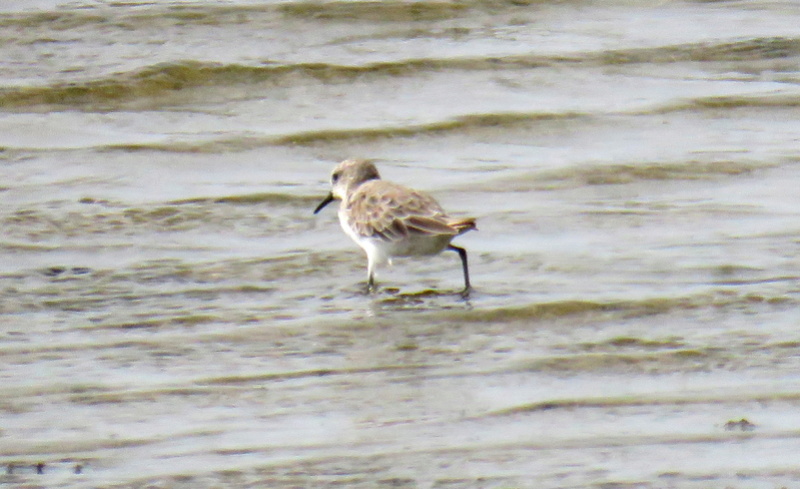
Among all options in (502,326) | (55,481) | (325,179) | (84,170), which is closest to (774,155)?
(325,179)

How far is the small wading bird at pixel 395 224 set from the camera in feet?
19.8

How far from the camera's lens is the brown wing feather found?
6034 millimetres

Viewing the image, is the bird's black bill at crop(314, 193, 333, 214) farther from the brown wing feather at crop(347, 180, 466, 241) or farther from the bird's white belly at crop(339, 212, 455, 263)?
the bird's white belly at crop(339, 212, 455, 263)

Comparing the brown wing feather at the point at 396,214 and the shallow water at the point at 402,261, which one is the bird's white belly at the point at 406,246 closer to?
the brown wing feather at the point at 396,214

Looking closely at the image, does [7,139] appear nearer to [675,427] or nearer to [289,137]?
[289,137]

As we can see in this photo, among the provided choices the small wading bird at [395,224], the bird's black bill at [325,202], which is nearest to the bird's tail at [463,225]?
the small wading bird at [395,224]

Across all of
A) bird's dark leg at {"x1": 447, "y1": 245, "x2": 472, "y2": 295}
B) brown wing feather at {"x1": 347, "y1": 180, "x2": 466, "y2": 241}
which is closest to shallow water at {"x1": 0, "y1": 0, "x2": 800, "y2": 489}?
bird's dark leg at {"x1": 447, "y1": 245, "x2": 472, "y2": 295}

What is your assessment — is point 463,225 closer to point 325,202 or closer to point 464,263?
point 464,263

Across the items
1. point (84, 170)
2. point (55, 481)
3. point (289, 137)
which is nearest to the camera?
point (55, 481)

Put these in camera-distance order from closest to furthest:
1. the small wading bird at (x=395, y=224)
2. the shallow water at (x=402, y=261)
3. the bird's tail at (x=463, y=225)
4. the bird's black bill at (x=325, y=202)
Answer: the shallow water at (x=402, y=261) → the bird's tail at (x=463, y=225) → the small wading bird at (x=395, y=224) → the bird's black bill at (x=325, y=202)

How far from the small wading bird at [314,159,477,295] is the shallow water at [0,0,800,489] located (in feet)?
0.46

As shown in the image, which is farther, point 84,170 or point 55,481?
point 84,170

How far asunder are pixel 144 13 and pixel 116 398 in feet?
18.8

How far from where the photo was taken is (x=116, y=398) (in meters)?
4.66
